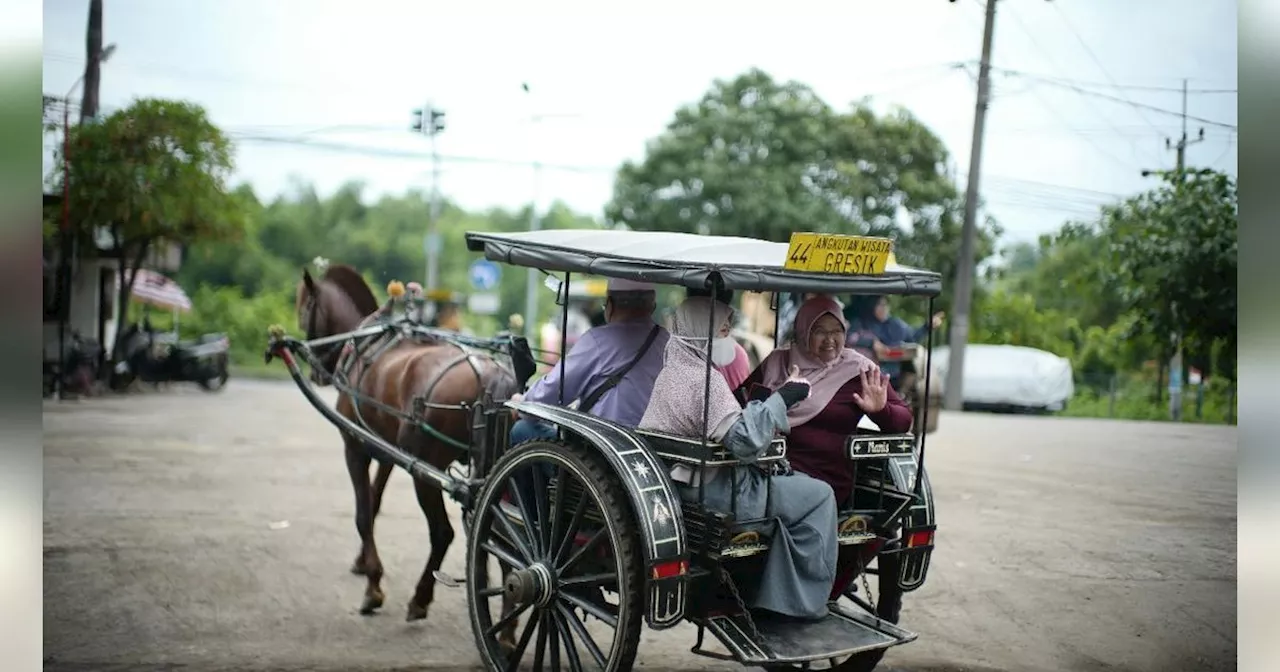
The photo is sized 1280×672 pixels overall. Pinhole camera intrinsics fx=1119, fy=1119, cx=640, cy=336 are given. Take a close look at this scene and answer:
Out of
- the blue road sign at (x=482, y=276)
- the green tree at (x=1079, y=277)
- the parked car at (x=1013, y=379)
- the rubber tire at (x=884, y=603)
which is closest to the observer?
the rubber tire at (x=884, y=603)

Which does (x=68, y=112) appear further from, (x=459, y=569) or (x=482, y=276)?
(x=482, y=276)

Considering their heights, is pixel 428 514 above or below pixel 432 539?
above

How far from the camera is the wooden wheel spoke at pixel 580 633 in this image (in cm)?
406

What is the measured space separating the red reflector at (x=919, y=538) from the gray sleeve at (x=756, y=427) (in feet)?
3.01

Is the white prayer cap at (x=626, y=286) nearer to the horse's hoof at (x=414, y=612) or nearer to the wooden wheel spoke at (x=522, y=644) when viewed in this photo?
the wooden wheel spoke at (x=522, y=644)

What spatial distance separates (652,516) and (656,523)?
0.09 ft

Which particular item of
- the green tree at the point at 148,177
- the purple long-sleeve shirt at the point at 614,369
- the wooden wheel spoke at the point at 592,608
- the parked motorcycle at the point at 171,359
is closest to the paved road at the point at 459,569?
the wooden wheel spoke at the point at 592,608

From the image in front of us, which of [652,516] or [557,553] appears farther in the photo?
[557,553]

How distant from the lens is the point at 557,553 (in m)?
4.27

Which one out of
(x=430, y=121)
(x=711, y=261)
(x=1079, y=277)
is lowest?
(x=711, y=261)

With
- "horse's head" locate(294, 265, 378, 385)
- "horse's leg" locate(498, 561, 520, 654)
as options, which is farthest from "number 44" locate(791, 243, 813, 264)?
"horse's head" locate(294, 265, 378, 385)

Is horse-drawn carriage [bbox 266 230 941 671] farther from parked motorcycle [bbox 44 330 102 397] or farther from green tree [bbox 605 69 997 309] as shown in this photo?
parked motorcycle [bbox 44 330 102 397]

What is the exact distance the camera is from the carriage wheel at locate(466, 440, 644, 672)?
12.7ft

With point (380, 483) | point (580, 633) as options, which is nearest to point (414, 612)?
point (380, 483)
